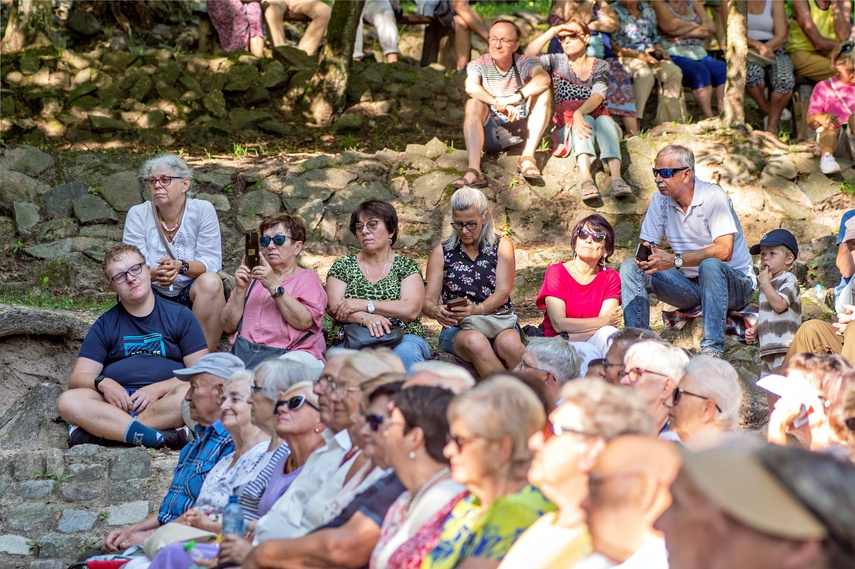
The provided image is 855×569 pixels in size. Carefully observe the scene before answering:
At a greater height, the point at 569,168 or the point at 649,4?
the point at 649,4

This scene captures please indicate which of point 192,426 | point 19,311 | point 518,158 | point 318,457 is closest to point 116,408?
point 192,426

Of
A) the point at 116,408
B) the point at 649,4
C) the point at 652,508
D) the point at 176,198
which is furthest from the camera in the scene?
the point at 649,4

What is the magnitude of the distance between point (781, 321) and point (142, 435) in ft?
12.2

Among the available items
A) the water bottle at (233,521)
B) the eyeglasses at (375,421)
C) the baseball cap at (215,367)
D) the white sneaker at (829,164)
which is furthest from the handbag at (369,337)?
the white sneaker at (829,164)

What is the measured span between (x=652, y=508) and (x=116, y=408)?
402 cm

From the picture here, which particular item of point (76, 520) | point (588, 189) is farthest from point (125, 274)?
point (588, 189)

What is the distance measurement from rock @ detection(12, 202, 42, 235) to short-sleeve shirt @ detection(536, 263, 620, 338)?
187 inches

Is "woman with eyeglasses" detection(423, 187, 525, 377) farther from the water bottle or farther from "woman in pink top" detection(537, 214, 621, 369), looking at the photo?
the water bottle

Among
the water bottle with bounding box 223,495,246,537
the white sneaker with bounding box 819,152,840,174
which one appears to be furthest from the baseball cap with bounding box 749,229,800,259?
the water bottle with bounding box 223,495,246,537

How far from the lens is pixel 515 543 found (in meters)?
2.78

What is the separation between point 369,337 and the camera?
605cm

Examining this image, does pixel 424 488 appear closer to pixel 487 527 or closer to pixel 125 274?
pixel 487 527

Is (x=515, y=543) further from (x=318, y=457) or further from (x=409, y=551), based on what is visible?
(x=318, y=457)

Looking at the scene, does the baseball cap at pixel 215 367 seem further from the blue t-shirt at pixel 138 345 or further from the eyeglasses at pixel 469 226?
the eyeglasses at pixel 469 226
